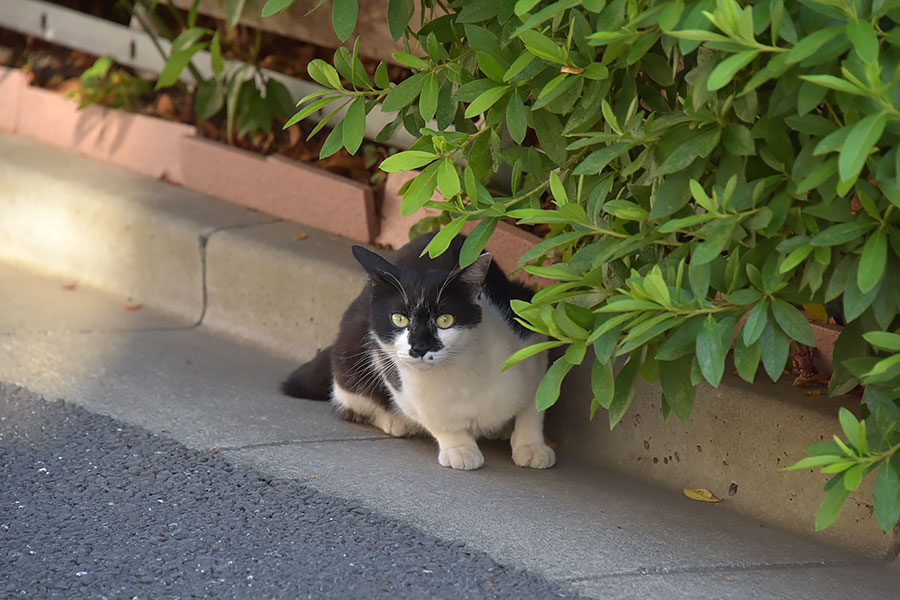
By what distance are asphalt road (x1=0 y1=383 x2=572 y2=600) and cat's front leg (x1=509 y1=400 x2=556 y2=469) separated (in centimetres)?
66

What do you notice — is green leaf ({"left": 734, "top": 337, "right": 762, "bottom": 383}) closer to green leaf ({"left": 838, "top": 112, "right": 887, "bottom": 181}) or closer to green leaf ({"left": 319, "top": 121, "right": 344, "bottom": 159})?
green leaf ({"left": 838, "top": 112, "right": 887, "bottom": 181})

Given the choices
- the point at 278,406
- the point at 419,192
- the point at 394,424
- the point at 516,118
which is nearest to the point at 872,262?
the point at 516,118

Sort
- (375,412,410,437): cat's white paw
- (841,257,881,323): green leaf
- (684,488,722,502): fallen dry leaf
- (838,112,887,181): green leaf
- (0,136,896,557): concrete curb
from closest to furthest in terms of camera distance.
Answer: (838,112,887,181): green leaf
(841,257,881,323): green leaf
(0,136,896,557): concrete curb
(684,488,722,502): fallen dry leaf
(375,412,410,437): cat's white paw

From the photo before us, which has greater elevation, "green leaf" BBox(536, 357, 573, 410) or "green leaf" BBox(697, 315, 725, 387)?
"green leaf" BBox(697, 315, 725, 387)

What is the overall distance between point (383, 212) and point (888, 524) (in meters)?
2.75

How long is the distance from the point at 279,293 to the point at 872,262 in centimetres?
278

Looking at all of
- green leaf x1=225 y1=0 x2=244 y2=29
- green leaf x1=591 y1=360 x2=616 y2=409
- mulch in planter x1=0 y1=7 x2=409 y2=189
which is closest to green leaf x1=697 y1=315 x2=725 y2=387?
green leaf x1=591 y1=360 x2=616 y2=409

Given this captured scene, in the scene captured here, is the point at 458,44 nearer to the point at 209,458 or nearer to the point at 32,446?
the point at 209,458

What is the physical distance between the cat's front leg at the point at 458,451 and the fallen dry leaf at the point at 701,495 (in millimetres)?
638

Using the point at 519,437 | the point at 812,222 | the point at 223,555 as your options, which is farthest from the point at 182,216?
the point at 812,222

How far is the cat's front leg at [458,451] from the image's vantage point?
331 centimetres

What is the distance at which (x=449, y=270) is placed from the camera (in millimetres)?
3443

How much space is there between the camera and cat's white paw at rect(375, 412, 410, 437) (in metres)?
3.61

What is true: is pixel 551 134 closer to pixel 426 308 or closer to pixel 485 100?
pixel 485 100
